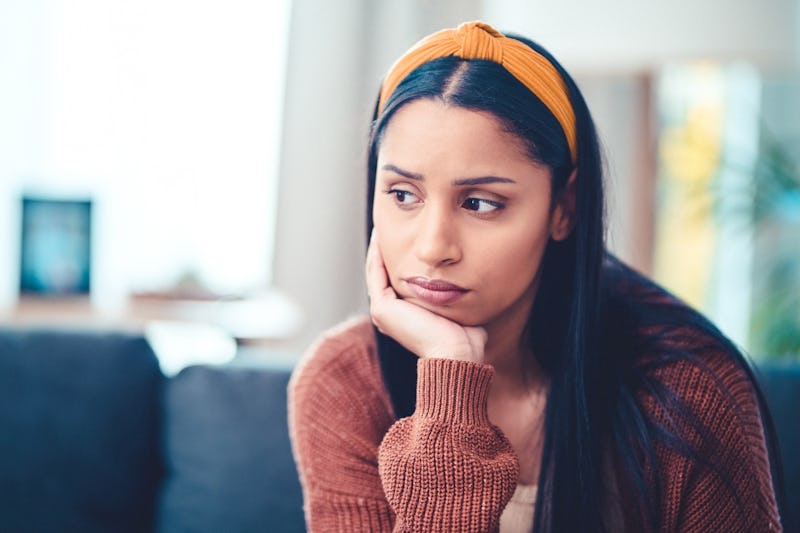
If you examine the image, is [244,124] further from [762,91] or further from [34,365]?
[762,91]

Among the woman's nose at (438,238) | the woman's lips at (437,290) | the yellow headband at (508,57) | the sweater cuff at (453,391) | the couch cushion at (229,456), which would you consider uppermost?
the yellow headband at (508,57)

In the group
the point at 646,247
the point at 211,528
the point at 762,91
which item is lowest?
the point at 211,528

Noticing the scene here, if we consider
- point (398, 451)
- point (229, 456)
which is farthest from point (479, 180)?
point (229, 456)

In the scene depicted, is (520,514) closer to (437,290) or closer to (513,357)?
(513,357)

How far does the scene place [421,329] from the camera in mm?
979

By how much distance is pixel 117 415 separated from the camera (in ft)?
4.40

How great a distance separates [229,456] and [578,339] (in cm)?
62

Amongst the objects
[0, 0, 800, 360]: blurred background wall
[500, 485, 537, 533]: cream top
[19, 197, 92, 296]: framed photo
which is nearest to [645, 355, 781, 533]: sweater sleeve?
[500, 485, 537, 533]: cream top

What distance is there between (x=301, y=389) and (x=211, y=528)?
1.09ft

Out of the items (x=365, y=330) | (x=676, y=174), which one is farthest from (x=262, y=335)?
(x=676, y=174)

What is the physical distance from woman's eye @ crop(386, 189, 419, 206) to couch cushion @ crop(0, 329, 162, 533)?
66 cm

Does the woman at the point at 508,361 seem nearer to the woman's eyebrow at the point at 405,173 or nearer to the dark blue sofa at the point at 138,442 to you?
the woman's eyebrow at the point at 405,173

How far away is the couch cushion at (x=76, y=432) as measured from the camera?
1291 mm

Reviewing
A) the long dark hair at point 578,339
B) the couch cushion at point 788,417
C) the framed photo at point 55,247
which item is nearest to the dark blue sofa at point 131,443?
the long dark hair at point 578,339
